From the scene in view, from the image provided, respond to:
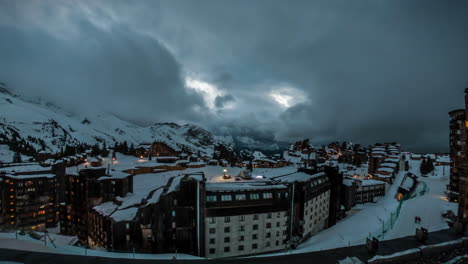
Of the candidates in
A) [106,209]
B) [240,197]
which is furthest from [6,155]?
[240,197]

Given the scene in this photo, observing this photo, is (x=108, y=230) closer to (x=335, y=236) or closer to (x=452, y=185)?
(x=335, y=236)

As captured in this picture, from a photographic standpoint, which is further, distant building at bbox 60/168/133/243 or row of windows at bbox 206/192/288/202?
distant building at bbox 60/168/133/243

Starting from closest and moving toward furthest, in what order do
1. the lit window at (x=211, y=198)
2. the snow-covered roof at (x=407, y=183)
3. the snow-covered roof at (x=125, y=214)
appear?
the lit window at (x=211, y=198)
the snow-covered roof at (x=125, y=214)
the snow-covered roof at (x=407, y=183)

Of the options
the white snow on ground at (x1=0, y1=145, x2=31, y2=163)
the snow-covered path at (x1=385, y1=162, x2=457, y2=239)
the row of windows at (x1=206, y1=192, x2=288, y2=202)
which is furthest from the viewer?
the white snow on ground at (x1=0, y1=145, x2=31, y2=163)

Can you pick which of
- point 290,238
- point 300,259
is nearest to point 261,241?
point 290,238

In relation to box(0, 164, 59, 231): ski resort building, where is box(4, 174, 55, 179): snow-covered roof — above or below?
above

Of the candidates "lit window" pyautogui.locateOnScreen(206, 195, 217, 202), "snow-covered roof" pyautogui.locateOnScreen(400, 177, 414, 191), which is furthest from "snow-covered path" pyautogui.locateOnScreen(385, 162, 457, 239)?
"lit window" pyautogui.locateOnScreen(206, 195, 217, 202)

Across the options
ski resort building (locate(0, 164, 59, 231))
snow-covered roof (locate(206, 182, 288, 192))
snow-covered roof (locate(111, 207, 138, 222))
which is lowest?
ski resort building (locate(0, 164, 59, 231))

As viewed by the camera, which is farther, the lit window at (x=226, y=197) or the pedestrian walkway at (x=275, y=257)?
the lit window at (x=226, y=197)

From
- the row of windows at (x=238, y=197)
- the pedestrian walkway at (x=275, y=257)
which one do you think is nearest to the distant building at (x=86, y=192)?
the row of windows at (x=238, y=197)

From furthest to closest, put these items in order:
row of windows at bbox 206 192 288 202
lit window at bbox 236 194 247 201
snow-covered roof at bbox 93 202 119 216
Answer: snow-covered roof at bbox 93 202 119 216 → lit window at bbox 236 194 247 201 → row of windows at bbox 206 192 288 202

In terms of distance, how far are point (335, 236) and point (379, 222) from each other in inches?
490

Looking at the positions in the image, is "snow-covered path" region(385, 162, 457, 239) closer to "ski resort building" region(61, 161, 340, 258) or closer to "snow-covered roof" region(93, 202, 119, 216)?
"ski resort building" region(61, 161, 340, 258)

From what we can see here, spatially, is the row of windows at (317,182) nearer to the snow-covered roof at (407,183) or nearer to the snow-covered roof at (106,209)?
the snow-covered roof at (407,183)
